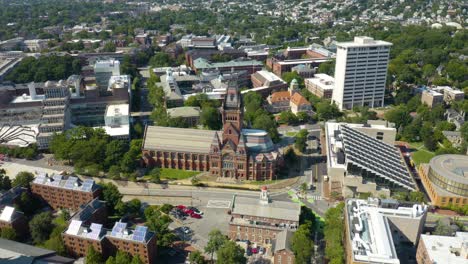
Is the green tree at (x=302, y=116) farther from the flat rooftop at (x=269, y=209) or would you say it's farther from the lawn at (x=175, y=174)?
the flat rooftop at (x=269, y=209)

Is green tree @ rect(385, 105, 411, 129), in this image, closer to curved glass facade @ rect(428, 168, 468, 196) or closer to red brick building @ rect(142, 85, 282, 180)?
curved glass facade @ rect(428, 168, 468, 196)

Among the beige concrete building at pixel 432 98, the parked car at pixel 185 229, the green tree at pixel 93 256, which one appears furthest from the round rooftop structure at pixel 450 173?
the green tree at pixel 93 256

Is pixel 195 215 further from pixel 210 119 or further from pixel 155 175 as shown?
pixel 210 119

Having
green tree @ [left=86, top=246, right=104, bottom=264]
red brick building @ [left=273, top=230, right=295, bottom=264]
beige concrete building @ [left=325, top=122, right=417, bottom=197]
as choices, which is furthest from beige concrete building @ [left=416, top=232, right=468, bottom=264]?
green tree @ [left=86, top=246, right=104, bottom=264]

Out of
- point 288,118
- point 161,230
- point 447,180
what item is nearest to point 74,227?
point 161,230

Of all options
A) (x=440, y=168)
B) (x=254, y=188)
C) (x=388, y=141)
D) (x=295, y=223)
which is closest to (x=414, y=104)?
(x=388, y=141)

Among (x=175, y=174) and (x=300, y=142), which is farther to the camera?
(x=300, y=142)

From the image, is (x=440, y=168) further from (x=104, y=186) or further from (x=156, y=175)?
(x=104, y=186)
